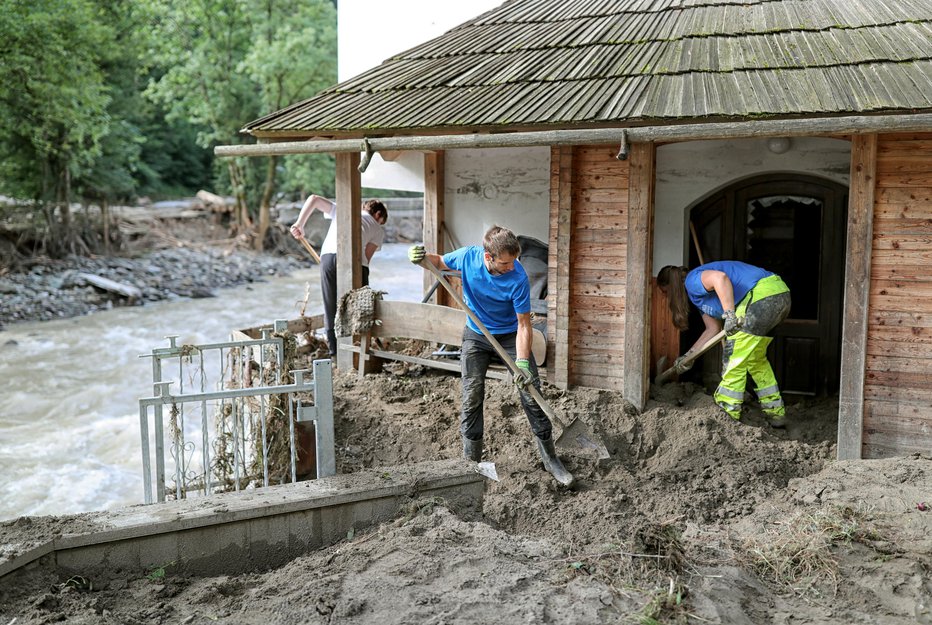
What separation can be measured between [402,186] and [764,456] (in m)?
6.31

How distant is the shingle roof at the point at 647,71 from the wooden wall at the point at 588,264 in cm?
67

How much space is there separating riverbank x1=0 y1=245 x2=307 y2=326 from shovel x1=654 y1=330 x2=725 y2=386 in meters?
14.8

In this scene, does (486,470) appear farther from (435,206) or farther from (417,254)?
(435,206)

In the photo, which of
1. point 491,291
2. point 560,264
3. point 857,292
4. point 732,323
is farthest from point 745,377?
point 491,291

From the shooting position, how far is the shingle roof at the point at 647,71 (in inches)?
253

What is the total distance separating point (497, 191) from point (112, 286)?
46.1 feet

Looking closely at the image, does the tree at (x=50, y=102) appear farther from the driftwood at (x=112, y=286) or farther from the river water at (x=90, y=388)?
the river water at (x=90, y=388)

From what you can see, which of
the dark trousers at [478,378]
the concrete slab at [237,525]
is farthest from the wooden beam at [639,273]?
the concrete slab at [237,525]

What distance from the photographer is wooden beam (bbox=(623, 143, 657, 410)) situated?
7.13 meters

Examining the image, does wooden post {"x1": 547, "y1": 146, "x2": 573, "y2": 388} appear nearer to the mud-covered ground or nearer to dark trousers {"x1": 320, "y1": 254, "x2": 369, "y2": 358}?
the mud-covered ground

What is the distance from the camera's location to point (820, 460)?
658 cm

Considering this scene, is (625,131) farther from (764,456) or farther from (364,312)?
(364,312)

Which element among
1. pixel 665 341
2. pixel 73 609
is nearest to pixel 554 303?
pixel 665 341

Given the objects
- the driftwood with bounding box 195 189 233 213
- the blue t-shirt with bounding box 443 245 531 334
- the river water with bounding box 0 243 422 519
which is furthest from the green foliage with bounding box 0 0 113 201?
the blue t-shirt with bounding box 443 245 531 334
